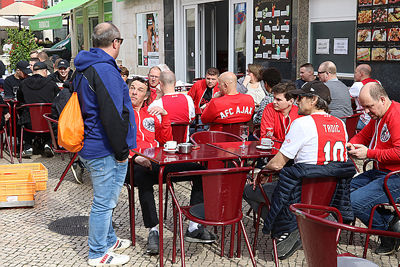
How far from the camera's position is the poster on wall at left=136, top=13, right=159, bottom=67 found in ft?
53.6

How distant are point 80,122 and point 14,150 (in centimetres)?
530

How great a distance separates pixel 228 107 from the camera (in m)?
6.23

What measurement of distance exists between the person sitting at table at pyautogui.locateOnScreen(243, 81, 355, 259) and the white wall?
6197 mm

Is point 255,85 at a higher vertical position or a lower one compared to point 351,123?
higher

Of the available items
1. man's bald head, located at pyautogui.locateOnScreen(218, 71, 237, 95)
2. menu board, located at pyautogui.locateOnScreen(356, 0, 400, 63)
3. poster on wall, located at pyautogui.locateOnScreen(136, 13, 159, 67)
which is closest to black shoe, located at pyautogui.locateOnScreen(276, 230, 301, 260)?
man's bald head, located at pyautogui.locateOnScreen(218, 71, 237, 95)

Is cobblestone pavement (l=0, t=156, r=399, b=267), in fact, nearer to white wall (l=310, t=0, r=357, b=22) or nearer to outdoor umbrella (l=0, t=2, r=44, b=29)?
white wall (l=310, t=0, r=357, b=22)

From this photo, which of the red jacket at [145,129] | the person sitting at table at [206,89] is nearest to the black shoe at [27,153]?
the person sitting at table at [206,89]

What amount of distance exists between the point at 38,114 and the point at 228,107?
3.27 m

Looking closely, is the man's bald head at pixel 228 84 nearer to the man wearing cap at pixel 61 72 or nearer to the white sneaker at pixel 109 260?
the white sneaker at pixel 109 260

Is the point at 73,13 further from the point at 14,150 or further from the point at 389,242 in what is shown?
the point at 389,242

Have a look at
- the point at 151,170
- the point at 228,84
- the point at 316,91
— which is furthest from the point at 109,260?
the point at 228,84

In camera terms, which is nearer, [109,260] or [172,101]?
[109,260]

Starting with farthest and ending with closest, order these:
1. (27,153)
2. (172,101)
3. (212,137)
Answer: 1. (27,153)
2. (172,101)
3. (212,137)

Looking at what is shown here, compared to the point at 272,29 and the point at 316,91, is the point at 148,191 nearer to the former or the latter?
the point at 316,91
